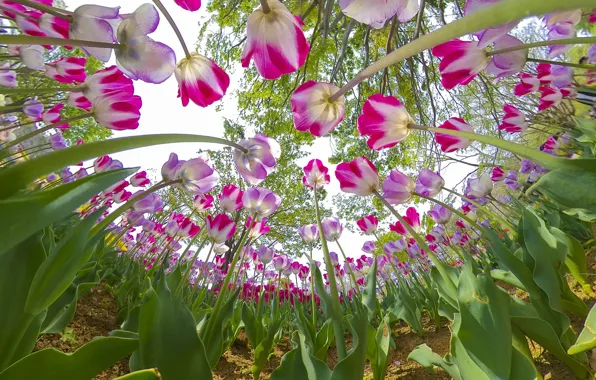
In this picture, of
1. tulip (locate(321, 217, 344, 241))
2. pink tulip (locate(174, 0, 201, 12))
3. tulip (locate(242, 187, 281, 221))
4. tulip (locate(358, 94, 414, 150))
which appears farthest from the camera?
tulip (locate(321, 217, 344, 241))

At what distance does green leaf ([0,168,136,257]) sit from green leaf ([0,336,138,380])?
171 millimetres

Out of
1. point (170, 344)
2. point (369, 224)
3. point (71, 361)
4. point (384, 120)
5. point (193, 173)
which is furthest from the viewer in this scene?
point (369, 224)

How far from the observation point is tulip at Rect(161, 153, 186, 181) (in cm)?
90

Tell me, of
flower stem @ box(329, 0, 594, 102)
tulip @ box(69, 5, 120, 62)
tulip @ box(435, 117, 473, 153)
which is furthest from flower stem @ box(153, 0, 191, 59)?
tulip @ box(435, 117, 473, 153)

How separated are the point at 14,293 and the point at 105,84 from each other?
47 cm

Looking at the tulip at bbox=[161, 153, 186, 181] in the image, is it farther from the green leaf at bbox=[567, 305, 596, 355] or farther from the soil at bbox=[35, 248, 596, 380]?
the green leaf at bbox=[567, 305, 596, 355]

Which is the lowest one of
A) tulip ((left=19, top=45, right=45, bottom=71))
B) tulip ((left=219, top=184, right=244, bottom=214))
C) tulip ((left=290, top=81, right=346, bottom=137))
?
tulip ((left=290, top=81, right=346, bottom=137))

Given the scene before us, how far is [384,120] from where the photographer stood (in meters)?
0.68

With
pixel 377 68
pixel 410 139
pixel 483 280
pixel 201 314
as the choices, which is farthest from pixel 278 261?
pixel 410 139

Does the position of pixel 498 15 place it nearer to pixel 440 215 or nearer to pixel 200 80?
pixel 200 80

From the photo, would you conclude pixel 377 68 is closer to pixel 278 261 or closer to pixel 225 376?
pixel 225 376

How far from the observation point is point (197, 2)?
0.58m

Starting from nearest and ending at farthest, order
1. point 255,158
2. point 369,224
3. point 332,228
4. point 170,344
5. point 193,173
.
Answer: point 170,344 → point 255,158 → point 193,173 → point 332,228 → point 369,224

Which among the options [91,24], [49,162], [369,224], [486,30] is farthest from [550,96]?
[49,162]
